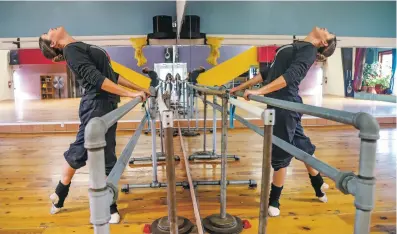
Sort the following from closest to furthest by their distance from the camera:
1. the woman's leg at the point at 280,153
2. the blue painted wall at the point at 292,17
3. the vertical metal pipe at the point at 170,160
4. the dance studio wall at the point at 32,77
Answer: the vertical metal pipe at the point at 170,160, the woman's leg at the point at 280,153, the blue painted wall at the point at 292,17, the dance studio wall at the point at 32,77

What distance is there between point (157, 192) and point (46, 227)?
0.89 meters

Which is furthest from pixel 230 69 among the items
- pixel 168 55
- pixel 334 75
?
pixel 334 75

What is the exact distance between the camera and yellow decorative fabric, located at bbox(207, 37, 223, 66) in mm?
5096

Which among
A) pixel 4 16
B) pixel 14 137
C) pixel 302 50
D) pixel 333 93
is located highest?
pixel 4 16

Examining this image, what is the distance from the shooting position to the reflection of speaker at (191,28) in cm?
487

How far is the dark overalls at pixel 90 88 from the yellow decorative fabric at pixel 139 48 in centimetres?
315

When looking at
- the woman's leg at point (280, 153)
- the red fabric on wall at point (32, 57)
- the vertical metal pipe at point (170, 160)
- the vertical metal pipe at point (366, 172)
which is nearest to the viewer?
the vertical metal pipe at point (366, 172)

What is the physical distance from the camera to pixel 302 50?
1812 millimetres

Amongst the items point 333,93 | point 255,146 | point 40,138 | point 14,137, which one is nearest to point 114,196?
point 255,146

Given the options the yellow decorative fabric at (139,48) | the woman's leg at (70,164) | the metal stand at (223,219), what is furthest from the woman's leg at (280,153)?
the yellow decorative fabric at (139,48)

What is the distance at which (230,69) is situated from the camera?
5180mm

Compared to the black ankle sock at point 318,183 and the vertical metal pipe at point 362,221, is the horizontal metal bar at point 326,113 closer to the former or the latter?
the vertical metal pipe at point 362,221

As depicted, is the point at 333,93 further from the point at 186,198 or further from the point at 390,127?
the point at 186,198

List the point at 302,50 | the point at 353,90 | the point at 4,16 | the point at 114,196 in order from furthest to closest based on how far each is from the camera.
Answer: the point at 353,90
the point at 4,16
the point at 302,50
the point at 114,196
